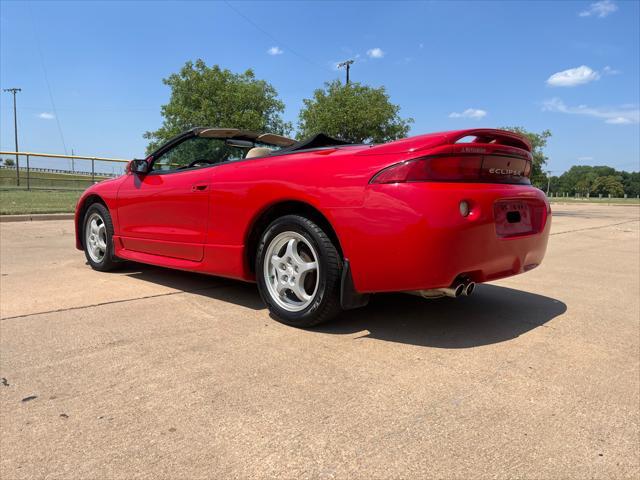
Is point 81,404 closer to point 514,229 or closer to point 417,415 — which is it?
point 417,415

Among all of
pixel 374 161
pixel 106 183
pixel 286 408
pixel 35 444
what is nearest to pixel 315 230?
pixel 374 161

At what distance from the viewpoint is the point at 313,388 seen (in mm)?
2316

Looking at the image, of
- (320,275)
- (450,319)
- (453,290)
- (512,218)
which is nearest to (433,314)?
(450,319)

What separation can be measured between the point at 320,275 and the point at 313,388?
2.79 ft

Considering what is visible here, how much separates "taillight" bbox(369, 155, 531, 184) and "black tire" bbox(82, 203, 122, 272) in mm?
Answer: 3267

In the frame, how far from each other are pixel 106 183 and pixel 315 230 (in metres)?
3.03

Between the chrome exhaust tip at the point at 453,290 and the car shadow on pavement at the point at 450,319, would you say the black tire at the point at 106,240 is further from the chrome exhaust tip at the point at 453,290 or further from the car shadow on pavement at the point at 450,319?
the chrome exhaust tip at the point at 453,290

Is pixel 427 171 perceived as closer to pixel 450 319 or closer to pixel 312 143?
pixel 312 143

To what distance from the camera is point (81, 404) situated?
6.98 ft

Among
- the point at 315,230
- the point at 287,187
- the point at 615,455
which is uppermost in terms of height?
the point at 287,187

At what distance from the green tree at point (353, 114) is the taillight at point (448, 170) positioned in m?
17.0

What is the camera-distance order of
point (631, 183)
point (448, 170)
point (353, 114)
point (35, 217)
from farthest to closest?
point (631, 183) < point (353, 114) < point (35, 217) < point (448, 170)

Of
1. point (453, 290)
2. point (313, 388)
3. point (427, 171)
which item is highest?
point (427, 171)

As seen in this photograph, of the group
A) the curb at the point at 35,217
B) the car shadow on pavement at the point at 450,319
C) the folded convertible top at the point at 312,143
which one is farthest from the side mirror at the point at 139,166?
the curb at the point at 35,217
